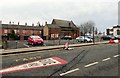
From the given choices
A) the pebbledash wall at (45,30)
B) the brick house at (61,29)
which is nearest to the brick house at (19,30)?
the pebbledash wall at (45,30)

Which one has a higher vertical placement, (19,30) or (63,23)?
(63,23)

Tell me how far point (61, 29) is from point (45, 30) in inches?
389

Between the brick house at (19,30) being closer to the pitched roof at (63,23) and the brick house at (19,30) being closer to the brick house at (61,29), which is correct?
the brick house at (61,29)

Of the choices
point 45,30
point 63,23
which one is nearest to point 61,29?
point 63,23

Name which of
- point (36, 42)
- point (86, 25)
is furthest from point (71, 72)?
point (86, 25)

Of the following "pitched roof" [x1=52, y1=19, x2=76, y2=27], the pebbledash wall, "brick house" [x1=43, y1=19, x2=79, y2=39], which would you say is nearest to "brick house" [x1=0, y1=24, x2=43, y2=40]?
the pebbledash wall

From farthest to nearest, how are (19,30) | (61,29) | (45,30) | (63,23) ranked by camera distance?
(63,23) → (61,29) → (45,30) → (19,30)

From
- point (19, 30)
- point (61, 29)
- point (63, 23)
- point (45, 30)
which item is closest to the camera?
point (19, 30)

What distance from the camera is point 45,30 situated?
8656cm

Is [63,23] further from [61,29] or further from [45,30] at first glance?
[45,30]

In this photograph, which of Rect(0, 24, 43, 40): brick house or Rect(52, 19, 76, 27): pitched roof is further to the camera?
Rect(52, 19, 76, 27): pitched roof

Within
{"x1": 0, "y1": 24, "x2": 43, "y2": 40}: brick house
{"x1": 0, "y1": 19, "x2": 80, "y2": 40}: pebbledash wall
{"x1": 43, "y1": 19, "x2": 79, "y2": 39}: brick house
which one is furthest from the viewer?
{"x1": 43, "y1": 19, "x2": 79, "y2": 39}: brick house

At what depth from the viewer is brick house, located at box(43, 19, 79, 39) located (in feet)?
284

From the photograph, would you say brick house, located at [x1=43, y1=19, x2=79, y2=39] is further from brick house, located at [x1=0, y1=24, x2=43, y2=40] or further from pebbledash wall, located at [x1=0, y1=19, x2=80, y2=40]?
brick house, located at [x1=0, y1=24, x2=43, y2=40]
